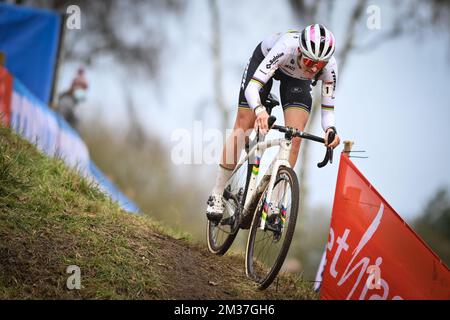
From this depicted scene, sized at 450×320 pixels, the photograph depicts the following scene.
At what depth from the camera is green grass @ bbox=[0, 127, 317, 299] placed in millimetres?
5281

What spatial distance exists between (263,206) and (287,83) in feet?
4.34

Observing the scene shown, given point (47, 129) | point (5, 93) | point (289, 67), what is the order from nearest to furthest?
point (289, 67) → point (5, 93) → point (47, 129)

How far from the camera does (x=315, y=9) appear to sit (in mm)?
17562

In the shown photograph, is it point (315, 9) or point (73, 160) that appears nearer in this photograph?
point (73, 160)

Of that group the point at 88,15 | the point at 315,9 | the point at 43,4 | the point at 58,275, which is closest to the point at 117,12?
the point at 88,15

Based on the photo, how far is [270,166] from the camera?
19.9 feet

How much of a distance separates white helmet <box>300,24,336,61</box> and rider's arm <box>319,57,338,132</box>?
0.37 m

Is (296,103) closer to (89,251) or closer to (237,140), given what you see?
(237,140)

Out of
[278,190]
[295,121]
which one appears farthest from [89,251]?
[295,121]

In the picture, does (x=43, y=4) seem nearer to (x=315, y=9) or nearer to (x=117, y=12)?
(x=117, y=12)

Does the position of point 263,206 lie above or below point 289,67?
below

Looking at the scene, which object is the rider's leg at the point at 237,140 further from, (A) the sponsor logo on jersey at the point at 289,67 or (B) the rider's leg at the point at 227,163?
(A) the sponsor logo on jersey at the point at 289,67

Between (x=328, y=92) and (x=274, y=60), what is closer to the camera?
(x=274, y=60)
